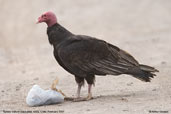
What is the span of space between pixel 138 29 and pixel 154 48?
14.1 feet

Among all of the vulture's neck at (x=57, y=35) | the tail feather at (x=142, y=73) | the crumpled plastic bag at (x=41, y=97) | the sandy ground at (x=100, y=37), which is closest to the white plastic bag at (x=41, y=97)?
the crumpled plastic bag at (x=41, y=97)

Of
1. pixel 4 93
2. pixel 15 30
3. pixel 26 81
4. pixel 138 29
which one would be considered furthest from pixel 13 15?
pixel 4 93

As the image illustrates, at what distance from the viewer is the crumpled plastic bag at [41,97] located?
8.45 meters

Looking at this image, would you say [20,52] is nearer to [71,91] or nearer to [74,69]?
[71,91]

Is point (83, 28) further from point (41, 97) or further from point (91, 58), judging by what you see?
point (41, 97)

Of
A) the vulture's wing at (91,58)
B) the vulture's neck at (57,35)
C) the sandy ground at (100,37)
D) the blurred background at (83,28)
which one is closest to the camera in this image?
the sandy ground at (100,37)

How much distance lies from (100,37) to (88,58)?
32.4ft

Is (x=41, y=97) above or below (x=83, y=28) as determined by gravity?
below

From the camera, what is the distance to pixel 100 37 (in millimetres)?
18656

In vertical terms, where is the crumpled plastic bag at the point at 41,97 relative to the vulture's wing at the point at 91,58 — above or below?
below

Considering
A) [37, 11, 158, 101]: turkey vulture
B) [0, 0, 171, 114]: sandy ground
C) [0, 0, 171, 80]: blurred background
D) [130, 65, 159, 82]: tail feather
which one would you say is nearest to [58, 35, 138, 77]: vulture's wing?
[37, 11, 158, 101]: turkey vulture

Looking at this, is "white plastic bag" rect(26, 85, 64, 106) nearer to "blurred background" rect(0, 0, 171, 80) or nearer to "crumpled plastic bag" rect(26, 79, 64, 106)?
"crumpled plastic bag" rect(26, 79, 64, 106)

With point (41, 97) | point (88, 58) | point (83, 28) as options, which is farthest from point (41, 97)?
point (83, 28)

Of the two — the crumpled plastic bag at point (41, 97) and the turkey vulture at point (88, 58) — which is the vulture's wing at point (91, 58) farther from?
the crumpled plastic bag at point (41, 97)
